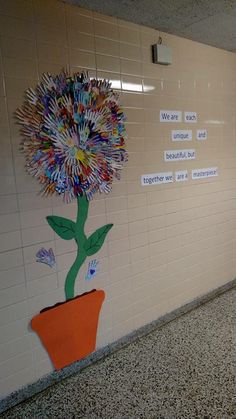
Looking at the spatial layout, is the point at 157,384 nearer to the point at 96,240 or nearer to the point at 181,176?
the point at 96,240

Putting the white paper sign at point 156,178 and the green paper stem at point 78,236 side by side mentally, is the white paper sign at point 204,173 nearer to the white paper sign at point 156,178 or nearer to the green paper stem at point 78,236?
the white paper sign at point 156,178

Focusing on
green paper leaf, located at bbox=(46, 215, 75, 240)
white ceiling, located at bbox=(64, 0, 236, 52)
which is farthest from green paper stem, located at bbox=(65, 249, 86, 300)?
white ceiling, located at bbox=(64, 0, 236, 52)

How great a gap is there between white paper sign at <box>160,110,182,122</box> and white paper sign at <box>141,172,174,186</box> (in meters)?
0.44

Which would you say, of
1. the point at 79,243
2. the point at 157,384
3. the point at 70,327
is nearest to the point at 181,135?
the point at 79,243

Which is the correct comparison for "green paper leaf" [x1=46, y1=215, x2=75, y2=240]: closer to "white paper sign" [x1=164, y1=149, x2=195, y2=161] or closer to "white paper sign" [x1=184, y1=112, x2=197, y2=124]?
"white paper sign" [x1=164, y1=149, x2=195, y2=161]

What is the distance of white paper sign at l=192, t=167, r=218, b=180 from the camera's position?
268cm

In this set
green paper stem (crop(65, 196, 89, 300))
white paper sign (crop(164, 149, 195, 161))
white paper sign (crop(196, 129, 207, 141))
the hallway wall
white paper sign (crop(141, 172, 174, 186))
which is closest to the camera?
the hallway wall

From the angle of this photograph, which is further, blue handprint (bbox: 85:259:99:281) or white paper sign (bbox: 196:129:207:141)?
white paper sign (bbox: 196:129:207:141)

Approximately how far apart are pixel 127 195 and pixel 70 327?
1007 millimetres

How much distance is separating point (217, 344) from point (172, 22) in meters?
2.41

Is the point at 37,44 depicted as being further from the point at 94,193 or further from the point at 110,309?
the point at 110,309

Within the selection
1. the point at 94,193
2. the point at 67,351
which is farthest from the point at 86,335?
the point at 94,193

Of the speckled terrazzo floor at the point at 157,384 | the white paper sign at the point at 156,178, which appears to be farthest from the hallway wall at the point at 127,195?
the speckled terrazzo floor at the point at 157,384

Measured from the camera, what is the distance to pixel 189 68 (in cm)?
254
